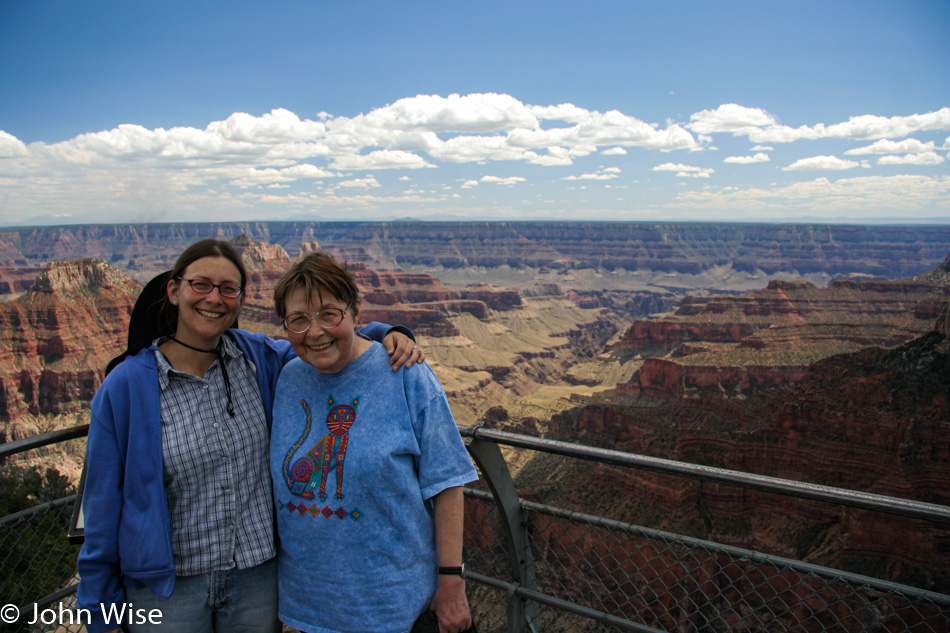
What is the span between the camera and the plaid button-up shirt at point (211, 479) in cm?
305

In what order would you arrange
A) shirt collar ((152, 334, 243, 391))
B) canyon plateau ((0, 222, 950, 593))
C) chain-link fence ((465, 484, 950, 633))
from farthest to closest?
1. canyon plateau ((0, 222, 950, 593))
2. chain-link fence ((465, 484, 950, 633))
3. shirt collar ((152, 334, 243, 391))

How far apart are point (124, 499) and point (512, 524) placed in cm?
231

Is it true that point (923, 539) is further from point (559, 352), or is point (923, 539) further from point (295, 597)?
point (559, 352)

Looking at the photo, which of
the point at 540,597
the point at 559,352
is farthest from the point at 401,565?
the point at 559,352

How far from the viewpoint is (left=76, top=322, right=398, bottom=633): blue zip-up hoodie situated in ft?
9.45

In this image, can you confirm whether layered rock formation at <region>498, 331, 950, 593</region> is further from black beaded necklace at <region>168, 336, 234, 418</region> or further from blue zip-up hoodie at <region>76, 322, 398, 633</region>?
blue zip-up hoodie at <region>76, 322, 398, 633</region>

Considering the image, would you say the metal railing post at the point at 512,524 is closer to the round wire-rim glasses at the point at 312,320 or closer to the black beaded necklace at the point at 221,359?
the round wire-rim glasses at the point at 312,320

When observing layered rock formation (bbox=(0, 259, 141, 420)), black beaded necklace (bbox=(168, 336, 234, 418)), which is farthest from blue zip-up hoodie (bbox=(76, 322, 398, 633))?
layered rock formation (bbox=(0, 259, 141, 420))

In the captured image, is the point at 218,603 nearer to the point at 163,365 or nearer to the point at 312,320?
the point at 163,365

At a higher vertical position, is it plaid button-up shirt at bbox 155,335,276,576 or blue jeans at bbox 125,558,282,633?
plaid button-up shirt at bbox 155,335,276,576

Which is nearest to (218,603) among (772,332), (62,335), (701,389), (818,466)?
(818,466)

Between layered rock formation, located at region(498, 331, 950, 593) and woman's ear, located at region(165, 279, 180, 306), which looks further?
layered rock formation, located at region(498, 331, 950, 593)

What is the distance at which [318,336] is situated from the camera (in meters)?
2.99

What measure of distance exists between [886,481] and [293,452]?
21901 mm
